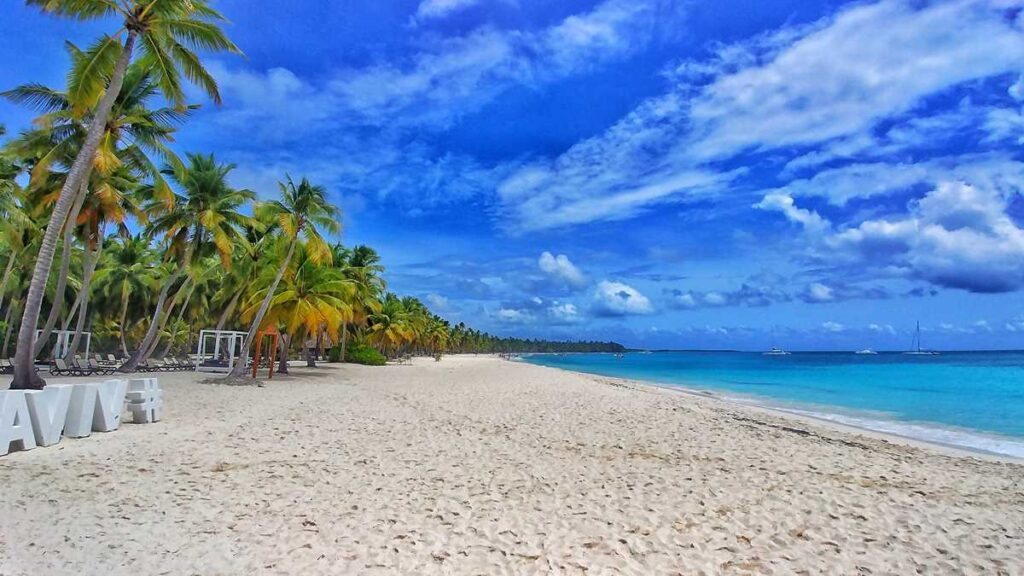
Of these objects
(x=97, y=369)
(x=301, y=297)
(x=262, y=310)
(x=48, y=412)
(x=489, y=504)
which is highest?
(x=301, y=297)

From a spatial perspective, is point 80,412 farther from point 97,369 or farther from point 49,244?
point 97,369

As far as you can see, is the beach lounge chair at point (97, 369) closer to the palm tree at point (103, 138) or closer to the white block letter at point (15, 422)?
the palm tree at point (103, 138)

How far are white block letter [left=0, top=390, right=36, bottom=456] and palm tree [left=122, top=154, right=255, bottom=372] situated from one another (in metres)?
14.8

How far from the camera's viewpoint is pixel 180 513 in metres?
5.19

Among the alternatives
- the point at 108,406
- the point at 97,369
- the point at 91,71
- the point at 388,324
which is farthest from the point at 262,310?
the point at 388,324

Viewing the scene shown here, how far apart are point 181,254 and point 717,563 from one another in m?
24.9

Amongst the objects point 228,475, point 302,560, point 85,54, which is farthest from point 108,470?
point 85,54

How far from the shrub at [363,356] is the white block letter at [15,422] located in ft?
114

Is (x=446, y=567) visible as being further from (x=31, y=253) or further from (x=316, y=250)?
(x=31, y=253)

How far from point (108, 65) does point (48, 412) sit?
27.4 feet

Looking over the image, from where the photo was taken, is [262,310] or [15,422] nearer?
[15,422]

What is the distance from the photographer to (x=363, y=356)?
41.7m

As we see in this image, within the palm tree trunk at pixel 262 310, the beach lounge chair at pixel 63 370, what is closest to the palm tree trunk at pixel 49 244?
the palm tree trunk at pixel 262 310

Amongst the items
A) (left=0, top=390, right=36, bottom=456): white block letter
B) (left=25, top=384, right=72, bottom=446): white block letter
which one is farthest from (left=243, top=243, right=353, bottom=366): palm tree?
(left=0, top=390, right=36, bottom=456): white block letter
